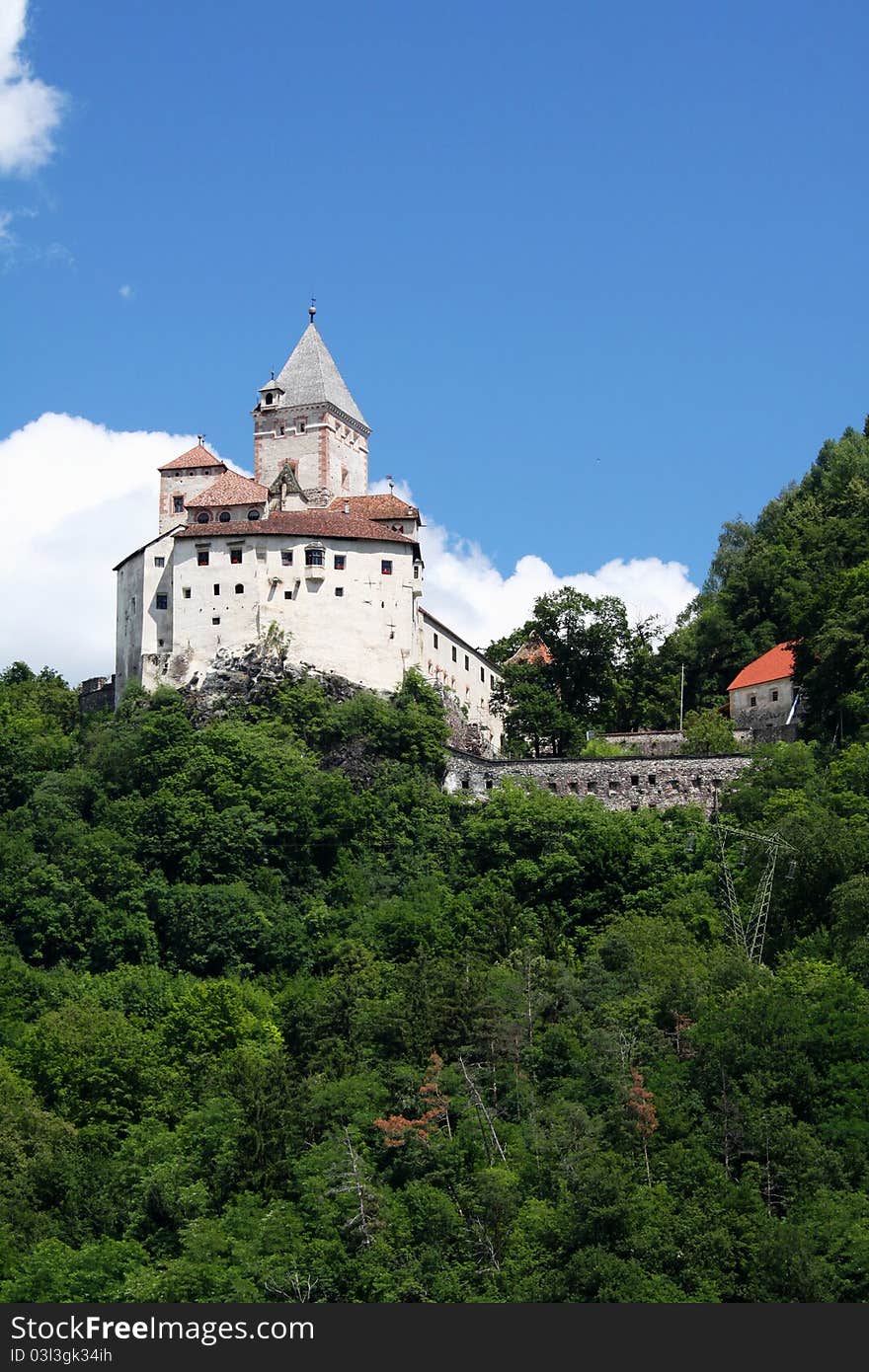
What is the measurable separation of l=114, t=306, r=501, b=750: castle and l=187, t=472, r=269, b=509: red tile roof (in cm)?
3

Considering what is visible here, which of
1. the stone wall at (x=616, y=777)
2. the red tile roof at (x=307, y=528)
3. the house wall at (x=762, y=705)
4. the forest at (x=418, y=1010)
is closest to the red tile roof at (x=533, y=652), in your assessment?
the forest at (x=418, y=1010)

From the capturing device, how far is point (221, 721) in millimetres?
70625

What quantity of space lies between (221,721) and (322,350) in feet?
66.5

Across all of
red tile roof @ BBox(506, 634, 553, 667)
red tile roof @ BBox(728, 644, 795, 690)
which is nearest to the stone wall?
red tile roof @ BBox(728, 644, 795, 690)

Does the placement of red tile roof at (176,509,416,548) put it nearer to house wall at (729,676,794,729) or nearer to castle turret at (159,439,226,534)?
castle turret at (159,439,226,534)

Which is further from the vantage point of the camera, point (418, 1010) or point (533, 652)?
point (533, 652)

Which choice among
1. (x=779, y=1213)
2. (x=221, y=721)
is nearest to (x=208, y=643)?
(x=221, y=721)

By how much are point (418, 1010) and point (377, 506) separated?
86.1 feet

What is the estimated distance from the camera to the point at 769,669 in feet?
258

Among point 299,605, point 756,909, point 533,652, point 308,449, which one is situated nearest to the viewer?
point 756,909

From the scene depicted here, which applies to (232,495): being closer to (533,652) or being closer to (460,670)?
(460,670)

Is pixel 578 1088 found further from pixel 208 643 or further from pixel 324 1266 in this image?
pixel 208 643

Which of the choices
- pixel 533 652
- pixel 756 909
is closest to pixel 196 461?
pixel 533 652

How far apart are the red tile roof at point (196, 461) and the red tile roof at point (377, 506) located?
4.37 m
